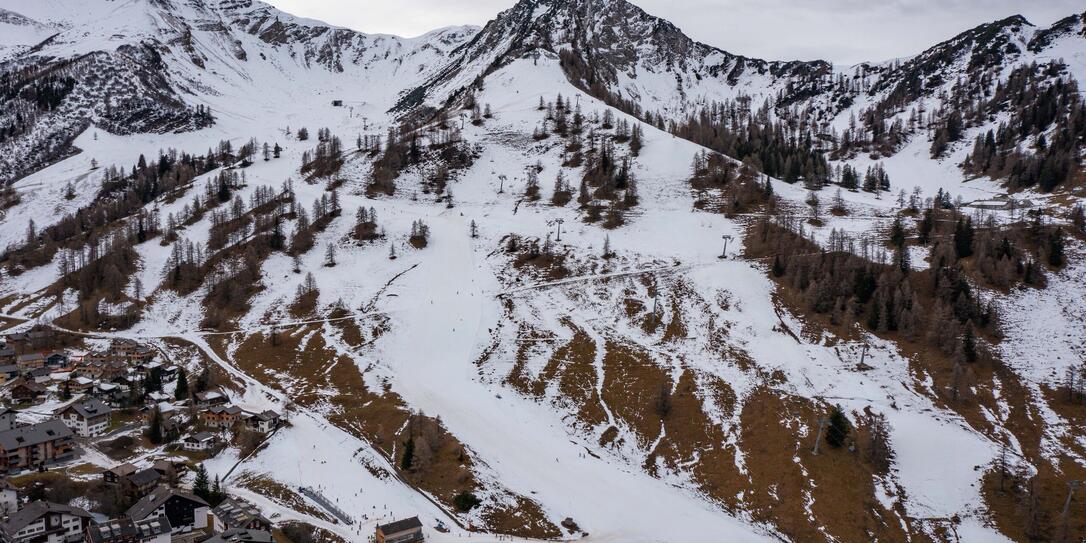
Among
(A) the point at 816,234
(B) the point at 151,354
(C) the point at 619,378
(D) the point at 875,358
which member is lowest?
(B) the point at 151,354

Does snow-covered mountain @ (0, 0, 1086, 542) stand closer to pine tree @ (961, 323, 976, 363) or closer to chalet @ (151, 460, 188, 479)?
pine tree @ (961, 323, 976, 363)

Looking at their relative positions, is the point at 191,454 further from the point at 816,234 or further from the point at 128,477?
the point at 816,234

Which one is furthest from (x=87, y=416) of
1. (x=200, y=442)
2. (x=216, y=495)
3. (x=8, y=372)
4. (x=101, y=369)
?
(x=8, y=372)

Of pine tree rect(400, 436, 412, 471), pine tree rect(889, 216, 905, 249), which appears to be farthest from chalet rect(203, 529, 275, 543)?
pine tree rect(889, 216, 905, 249)

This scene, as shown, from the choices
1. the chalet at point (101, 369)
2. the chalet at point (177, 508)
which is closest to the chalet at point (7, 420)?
the chalet at point (101, 369)

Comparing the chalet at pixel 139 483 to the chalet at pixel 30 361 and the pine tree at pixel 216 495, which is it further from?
the chalet at pixel 30 361

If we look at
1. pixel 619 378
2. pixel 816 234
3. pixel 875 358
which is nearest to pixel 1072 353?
pixel 875 358
